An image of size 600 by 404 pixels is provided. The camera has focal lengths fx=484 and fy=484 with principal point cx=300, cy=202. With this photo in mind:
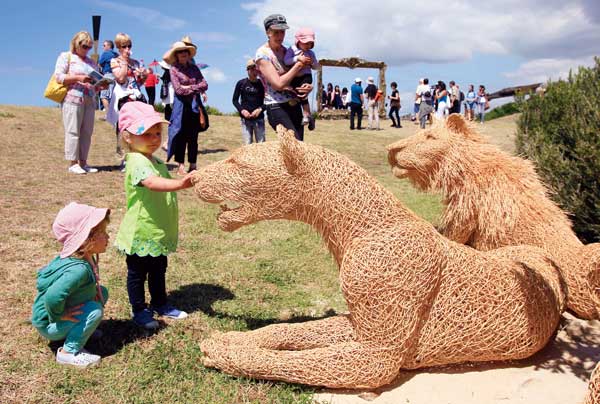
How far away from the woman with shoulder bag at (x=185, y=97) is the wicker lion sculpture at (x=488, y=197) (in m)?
4.03

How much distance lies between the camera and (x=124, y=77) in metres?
7.90

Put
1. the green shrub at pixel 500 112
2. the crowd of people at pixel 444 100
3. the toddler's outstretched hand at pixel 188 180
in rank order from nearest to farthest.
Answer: the toddler's outstretched hand at pixel 188 180, the crowd of people at pixel 444 100, the green shrub at pixel 500 112

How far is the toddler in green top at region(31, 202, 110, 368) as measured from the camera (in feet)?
10.3

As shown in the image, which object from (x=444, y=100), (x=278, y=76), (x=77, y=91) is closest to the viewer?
(x=278, y=76)

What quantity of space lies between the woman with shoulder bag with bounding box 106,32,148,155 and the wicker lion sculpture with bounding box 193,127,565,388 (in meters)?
5.54

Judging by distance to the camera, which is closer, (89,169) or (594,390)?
(594,390)

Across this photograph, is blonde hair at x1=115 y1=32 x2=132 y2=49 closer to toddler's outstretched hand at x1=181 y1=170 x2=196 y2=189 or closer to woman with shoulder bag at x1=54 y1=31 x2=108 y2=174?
woman with shoulder bag at x1=54 y1=31 x2=108 y2=174

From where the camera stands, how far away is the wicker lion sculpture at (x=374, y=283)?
283cm

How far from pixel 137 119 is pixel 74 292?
1.28m

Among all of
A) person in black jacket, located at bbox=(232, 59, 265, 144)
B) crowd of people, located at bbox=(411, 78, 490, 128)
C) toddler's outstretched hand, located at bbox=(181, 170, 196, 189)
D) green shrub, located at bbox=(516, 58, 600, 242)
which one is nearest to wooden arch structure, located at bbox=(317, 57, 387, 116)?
crowd of people, located at bbox=(411, 78, 490, 128)

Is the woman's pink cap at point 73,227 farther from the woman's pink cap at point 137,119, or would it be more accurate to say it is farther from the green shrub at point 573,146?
the green shrub at point 573,146

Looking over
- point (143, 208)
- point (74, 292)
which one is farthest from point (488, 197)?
point (74, 292)

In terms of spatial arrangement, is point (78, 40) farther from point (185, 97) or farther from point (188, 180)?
point (188, 180)

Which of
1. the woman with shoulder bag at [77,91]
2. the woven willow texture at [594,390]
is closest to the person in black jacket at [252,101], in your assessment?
the woman with shoulder bag at [77,91]
